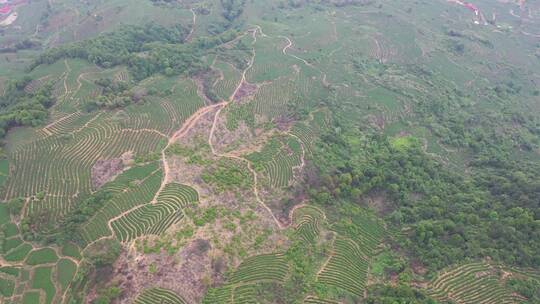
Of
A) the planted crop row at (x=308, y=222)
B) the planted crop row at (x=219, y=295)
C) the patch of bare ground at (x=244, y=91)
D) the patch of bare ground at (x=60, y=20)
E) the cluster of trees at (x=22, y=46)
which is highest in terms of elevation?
the patch of bare ground at (x=244, y=91)

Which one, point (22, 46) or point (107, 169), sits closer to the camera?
point (107, 169)

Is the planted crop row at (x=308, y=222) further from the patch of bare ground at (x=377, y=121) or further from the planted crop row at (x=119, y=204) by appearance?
the patch of bare ground at (x=377, y=121)

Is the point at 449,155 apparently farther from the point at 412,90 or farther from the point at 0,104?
the point at 0,104

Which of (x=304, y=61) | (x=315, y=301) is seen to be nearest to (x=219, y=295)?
(x=315, y=301)

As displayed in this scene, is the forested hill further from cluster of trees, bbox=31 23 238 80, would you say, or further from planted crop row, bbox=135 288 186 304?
cluster of trees, bbox=31 23 238 80

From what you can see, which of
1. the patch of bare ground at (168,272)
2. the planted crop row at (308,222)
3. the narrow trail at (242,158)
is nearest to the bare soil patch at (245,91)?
the narrow trail at (242,158)

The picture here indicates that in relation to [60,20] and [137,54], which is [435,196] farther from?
[60,20]

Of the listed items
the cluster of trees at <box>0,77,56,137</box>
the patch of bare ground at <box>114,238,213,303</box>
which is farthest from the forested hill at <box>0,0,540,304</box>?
the cluster of trees at <box>0,77,56,137</box>
